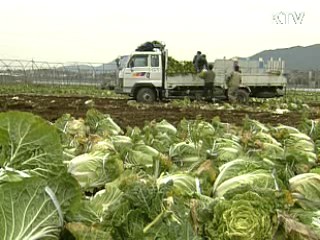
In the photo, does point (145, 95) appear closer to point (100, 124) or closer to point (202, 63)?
point (202, 63)

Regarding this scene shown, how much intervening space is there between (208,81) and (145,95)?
9.76 ft

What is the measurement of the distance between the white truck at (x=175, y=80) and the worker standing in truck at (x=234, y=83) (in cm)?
46

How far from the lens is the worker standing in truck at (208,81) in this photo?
904 inches

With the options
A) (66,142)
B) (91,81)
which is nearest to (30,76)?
(91,81)

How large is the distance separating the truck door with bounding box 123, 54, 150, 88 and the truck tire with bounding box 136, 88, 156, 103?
0.47m

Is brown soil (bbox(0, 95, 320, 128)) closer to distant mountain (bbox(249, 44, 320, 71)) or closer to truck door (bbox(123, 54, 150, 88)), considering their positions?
truck door (bbox(123, 54, 150, 88))

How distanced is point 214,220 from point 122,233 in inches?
17.9

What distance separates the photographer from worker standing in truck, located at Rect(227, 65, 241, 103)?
2325cm

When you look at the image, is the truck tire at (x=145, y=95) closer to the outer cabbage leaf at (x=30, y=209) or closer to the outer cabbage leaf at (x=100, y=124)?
the outer cabbage leaf at (x=100, y=124)

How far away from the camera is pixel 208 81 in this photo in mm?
23078

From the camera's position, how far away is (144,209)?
1.92 metres

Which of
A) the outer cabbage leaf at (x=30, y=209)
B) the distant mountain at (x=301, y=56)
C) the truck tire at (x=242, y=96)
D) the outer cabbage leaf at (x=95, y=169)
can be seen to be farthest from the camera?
the distant mountain at (x=301, y=56)

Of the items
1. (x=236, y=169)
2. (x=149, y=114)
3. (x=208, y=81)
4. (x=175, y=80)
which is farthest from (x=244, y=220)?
(x=175, y=80)

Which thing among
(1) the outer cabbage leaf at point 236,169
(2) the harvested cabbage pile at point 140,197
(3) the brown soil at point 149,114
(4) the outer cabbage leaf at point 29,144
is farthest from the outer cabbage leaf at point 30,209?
(3) the brown soil at point 149,114
